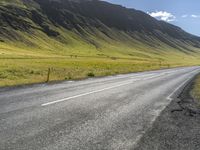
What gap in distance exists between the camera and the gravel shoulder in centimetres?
759

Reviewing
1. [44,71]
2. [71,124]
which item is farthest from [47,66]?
[71,124]

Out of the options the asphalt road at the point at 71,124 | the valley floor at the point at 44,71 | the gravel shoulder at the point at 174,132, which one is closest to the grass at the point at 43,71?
the valley floor at the point at 44,71

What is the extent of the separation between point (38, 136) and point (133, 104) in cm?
707

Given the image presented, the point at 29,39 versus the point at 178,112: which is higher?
the point at 178,112

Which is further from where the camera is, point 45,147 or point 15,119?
point 15,119

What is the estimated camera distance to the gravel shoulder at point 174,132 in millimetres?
7586

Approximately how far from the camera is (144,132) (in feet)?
28.8

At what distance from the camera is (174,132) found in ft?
29.7

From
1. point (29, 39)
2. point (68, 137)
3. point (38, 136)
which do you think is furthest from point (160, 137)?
point (29, 39)

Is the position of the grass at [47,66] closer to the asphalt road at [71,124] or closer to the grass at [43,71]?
the grass at [43,71]

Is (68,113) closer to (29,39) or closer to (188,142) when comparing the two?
(188,142)

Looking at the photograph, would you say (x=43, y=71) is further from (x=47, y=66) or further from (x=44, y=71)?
(x=47, y=66)

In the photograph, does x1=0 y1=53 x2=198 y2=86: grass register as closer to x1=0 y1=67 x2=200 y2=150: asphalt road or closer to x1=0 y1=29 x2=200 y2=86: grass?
x1=0 y1=29 x2=200 y2=86: grass

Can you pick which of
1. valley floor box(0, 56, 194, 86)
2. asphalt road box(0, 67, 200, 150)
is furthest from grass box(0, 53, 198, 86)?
asphalt road box(0, 67, 200, 150)
